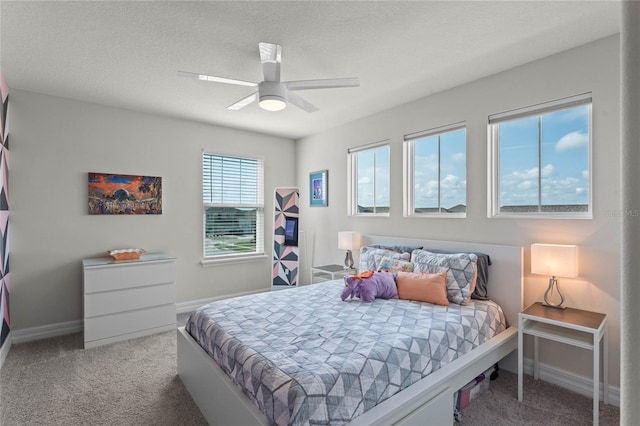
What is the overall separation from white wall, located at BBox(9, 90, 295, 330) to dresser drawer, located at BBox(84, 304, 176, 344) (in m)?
0.65

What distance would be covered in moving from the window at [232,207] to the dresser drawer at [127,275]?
97 cm

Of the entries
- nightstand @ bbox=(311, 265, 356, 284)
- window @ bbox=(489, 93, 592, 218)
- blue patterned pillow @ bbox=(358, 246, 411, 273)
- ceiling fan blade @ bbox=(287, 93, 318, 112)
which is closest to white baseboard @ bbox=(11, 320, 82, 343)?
nightstand @ bbox=(311, 265, 356, 284)

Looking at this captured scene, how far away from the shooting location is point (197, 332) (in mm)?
2486

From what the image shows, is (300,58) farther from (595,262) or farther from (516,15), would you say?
(595,262)

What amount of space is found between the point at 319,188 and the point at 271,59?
105 inches

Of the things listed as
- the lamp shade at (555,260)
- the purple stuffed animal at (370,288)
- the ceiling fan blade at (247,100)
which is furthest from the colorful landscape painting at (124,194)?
the lamp shade at (555,260)

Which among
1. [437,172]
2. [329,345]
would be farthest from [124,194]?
[437,172]

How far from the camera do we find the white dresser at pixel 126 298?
3293 mm

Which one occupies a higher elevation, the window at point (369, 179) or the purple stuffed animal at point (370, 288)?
the window at point (369, 179)

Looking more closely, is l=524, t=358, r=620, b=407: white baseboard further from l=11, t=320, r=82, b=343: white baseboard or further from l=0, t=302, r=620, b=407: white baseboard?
l=11, t=320, r=82, b=343: white baseboard

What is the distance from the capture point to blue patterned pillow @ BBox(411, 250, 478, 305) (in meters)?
2.79

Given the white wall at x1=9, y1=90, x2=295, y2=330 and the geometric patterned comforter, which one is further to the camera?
the white wall at x1=9, y1=90, x2=295, y2=330

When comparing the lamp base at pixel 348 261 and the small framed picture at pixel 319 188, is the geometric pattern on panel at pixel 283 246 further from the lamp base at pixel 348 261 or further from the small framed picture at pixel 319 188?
the lamp base at pixel 348 261

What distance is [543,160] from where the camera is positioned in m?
2.85
